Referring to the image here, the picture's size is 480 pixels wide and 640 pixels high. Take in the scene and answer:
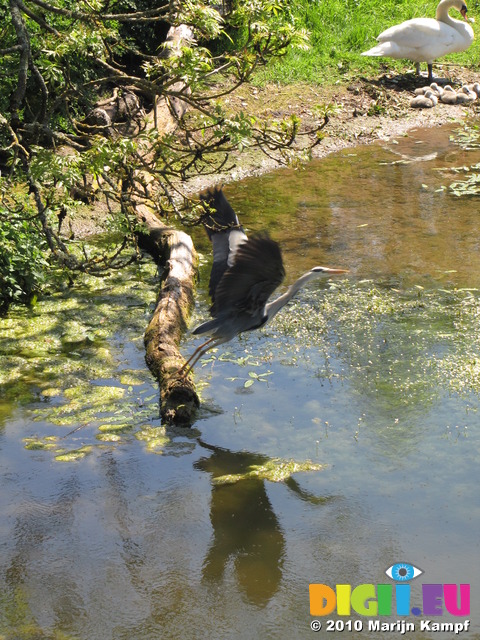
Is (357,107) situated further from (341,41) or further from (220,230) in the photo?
(220,230)

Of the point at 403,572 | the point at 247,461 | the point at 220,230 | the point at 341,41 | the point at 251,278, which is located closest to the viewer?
the point at 403,572

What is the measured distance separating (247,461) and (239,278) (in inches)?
47.6

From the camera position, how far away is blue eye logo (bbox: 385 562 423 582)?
415 centimetres

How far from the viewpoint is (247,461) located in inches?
208

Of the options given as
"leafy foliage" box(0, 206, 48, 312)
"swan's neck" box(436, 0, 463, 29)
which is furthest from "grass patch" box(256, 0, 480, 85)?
"leafy foliage" box(0, 206, 48, 312)

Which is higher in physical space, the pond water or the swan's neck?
the swan's neck

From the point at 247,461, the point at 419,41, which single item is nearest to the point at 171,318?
the point at 247,461

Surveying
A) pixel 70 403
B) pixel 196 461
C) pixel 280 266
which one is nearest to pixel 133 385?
pixel 70 403

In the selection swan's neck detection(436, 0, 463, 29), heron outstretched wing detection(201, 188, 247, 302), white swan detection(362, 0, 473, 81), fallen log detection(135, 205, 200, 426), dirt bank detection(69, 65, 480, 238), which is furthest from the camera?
swan's neck detection(436, 0, 463, 29)

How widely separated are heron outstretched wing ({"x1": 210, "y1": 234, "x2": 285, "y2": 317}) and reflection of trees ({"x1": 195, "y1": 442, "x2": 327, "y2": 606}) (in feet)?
3.35

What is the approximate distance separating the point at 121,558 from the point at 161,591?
36 centimetres

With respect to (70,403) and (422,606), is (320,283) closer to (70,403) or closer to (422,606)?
(70,403)

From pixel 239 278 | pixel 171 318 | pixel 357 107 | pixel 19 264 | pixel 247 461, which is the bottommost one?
pixel 247 461

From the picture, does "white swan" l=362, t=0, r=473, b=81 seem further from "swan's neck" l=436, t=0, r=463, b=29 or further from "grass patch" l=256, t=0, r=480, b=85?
"grass patch" l=256, t=0, r=480, b=85
